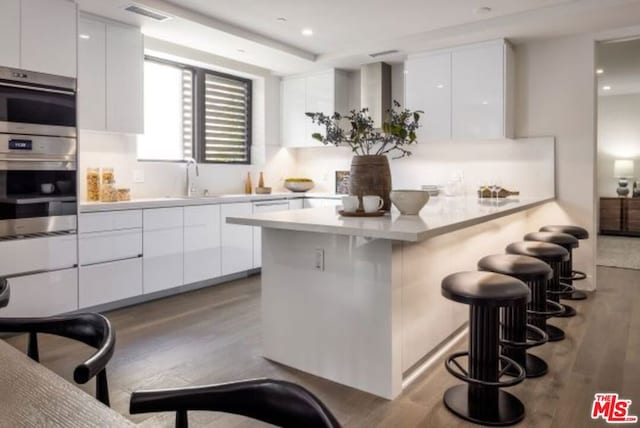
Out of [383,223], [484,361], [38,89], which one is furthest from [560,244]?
[38,89]

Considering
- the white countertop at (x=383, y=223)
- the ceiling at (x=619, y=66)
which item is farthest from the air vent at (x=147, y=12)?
the ceiling at (x=619, y=66)

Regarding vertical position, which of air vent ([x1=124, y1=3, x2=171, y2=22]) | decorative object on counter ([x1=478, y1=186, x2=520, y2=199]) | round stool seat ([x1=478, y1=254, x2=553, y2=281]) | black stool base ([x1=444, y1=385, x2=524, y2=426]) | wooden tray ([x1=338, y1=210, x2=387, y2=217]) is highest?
air vent ([x1=124, y1=3, x2=171, y2=22])

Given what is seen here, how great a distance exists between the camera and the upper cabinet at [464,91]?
4648 mm

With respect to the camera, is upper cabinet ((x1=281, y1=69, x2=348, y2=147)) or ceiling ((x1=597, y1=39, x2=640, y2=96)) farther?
upper cabinet ((x1=281, y1=69, x2=348, y2=147))

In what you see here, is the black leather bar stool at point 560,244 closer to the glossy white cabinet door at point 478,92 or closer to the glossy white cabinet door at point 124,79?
the glossy white cabinet door at point 478,92

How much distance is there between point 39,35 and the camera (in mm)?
3326

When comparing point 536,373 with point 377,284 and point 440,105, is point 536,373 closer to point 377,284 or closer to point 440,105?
point 377,284

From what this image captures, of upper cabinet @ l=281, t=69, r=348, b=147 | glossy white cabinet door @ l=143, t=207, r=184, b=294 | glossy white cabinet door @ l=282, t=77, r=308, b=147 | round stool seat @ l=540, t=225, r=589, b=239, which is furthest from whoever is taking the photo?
glossy white cabinet door @ l=282, t=77, r=308, b=147

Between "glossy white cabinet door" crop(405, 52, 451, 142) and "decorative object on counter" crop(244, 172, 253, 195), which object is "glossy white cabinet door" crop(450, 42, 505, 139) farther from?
"decorative object on counter" crop(244, 172, 253, 195)

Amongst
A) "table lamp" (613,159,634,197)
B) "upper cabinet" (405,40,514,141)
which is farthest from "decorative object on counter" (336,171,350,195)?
"table lamp" (613,159,634,197)

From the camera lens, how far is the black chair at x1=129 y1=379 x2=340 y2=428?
34.8 inches

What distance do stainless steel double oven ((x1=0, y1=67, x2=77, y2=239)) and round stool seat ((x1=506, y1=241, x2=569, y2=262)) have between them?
3.38m

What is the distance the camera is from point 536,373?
2.64 metres

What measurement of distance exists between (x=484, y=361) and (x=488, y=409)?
239 millimetres
